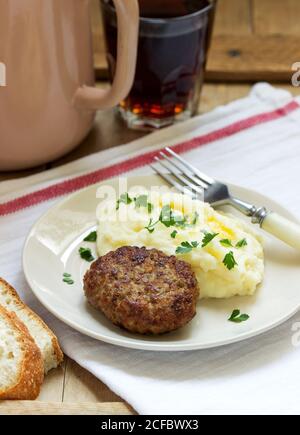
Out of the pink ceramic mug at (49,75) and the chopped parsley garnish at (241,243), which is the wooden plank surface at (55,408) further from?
the pink ceramic mug at (49,75)

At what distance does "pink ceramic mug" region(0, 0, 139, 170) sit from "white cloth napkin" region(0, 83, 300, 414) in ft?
0.38

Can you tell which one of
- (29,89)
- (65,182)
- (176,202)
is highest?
(29,89)

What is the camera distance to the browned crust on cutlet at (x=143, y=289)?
5.72 feet

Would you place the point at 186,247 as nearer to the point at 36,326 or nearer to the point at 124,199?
the point at 124,199

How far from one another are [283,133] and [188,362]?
45.0 inches

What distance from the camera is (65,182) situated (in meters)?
2.44

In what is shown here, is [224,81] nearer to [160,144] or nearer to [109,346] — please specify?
[160,144]

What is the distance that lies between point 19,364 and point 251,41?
6.26ft

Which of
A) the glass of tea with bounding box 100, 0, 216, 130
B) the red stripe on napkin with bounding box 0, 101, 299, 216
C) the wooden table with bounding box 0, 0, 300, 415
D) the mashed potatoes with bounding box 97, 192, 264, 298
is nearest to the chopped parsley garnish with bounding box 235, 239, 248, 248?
the mashed potatoes with bounding box 97, 192, 264, 298

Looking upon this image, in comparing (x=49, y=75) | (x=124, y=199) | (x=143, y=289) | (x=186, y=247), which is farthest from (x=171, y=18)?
(x=143, y=289)

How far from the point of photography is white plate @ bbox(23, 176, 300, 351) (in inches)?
69.3

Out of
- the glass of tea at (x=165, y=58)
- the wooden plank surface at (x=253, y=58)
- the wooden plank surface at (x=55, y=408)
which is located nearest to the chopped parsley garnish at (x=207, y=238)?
the wooden plank surface at (x=55, y=408)

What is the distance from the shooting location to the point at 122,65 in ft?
7.71
